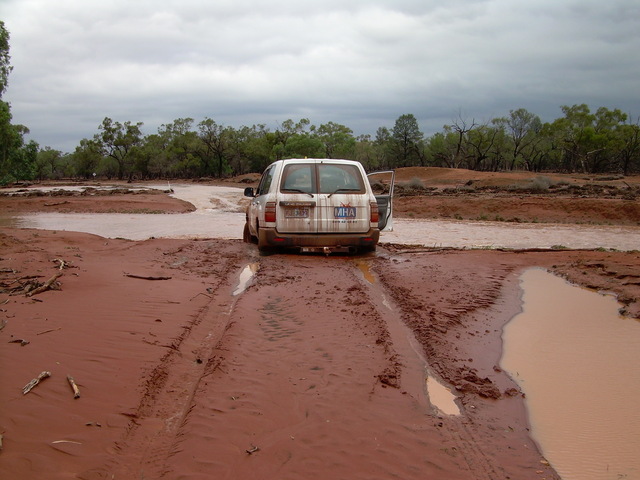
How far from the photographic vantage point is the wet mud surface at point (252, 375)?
291cm

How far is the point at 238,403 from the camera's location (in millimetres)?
3602

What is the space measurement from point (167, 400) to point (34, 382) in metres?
0.88

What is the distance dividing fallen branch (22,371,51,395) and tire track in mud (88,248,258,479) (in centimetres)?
67

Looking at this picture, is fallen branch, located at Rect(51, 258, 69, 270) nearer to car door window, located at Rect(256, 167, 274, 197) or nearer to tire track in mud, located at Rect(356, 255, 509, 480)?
car door window, located at Rect(256, 167, 274, 197)

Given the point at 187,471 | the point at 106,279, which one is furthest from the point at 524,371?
the point at 106,279

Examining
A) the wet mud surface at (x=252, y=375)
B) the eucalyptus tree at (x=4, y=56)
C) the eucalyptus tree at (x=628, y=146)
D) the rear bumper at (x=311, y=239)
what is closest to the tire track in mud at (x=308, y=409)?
the wet mud surface at (x=252, y=375)

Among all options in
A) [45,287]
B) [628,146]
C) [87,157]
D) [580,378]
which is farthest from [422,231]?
[87,157]

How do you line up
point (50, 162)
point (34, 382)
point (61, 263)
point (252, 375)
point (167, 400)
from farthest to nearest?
point (50, 162), point (61, 263), point (252, 375), point (167, 400), point (34, 382)

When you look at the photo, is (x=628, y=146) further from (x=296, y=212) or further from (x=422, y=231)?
(x=296, y=212)

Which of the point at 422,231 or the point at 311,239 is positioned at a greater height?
the point at 311,239

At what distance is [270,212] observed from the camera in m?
8.91

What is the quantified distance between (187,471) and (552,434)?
92.9 inches

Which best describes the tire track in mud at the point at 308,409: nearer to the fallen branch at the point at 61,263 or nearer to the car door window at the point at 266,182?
the fallen branch at the point at 61,263

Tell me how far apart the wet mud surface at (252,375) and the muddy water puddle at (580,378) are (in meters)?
0.20
